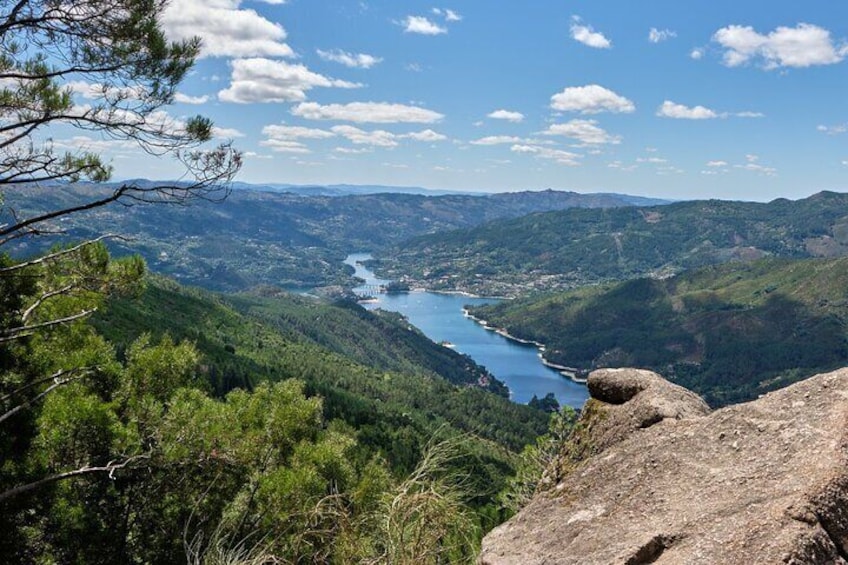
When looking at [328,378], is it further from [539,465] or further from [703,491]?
[703,491]

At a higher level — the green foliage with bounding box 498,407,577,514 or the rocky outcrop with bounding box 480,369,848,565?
the rocky outcrop with bounding box 480,369,848,565

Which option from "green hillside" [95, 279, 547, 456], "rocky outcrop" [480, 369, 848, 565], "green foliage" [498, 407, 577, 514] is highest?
"rocky outcrop" [480, 369, 848, 565]

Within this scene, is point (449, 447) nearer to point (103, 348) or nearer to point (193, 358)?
point (103, 348)

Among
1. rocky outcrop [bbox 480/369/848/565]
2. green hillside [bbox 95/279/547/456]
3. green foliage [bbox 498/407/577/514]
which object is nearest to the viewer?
rocky outcrop [bbox 480/369/848/565]

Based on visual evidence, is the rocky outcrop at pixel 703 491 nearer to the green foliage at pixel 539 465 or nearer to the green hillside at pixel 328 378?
the green foliage at pixel 539 465

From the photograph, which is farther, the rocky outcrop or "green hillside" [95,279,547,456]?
"green hillside" [95,279,547,456]

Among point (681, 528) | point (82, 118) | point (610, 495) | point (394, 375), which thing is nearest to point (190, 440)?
point (82, 118)

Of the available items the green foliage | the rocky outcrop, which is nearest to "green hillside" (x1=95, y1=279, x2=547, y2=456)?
the green foliage

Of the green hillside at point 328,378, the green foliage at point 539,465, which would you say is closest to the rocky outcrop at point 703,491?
the green foliage at point 539,465

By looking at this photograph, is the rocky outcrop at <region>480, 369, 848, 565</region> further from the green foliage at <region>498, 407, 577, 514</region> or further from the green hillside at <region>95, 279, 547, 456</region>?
the green hillside at <region>95, 279, 547, 456</region>
